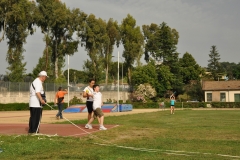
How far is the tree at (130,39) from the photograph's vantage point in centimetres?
6662

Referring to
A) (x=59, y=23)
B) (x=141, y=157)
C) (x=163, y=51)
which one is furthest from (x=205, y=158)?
(x=163, y=51)

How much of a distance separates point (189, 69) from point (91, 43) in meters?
34.2

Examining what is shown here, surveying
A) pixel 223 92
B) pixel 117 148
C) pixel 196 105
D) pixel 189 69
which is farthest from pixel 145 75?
pixel 117 148

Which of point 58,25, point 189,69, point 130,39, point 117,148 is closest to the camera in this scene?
point 117,148

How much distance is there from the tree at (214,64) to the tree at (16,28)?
60.8m

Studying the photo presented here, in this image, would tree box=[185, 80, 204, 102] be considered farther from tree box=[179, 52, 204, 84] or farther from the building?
tree box=[179, 52, 204, 84]

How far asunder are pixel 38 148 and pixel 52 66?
5223 cm

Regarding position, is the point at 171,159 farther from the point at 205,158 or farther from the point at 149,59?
the point at 149,59

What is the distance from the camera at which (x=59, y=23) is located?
178 feet

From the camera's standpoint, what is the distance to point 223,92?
6378cm

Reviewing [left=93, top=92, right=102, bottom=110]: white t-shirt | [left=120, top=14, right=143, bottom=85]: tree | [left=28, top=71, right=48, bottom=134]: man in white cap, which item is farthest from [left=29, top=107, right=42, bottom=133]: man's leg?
[left=120, top=14, right=143, bottom=85]: tree

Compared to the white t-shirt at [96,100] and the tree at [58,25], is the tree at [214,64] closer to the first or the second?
the tree at [58,25]

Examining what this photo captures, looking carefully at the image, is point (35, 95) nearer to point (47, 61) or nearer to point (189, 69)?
point (47, 61)

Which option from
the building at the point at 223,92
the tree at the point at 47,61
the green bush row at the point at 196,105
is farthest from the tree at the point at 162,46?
the tree at the point at 47,61
